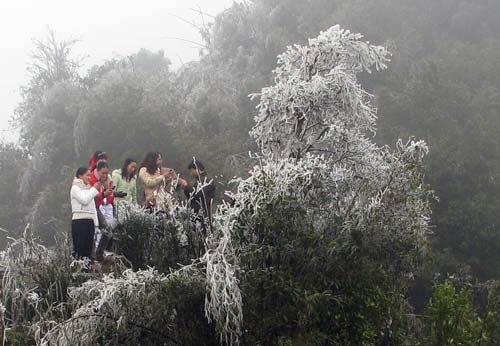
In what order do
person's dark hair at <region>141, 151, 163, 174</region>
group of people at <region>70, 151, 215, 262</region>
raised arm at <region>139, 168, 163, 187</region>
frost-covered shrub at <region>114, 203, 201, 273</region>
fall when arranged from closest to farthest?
group of people at <region>70, 151, 215, 262</region> → frost-covered shrub at <region>114, 203, 201, 273</region> → raised arm at <region>139, 168, 163, 187</region> → person's dark hair at <region>141, 151, 163, 174</region>

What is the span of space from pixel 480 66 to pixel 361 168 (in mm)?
16707

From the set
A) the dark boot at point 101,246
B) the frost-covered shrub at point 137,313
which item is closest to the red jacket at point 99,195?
the dark boot at point 101,246

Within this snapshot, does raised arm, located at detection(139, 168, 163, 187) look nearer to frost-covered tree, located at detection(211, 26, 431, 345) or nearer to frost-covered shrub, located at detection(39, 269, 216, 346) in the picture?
frost-covered tree, located at detection(211, 26, 431, 345)

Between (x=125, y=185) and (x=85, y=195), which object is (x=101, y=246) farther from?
(x=85, y=195)

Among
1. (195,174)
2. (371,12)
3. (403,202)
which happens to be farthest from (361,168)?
(371,12)

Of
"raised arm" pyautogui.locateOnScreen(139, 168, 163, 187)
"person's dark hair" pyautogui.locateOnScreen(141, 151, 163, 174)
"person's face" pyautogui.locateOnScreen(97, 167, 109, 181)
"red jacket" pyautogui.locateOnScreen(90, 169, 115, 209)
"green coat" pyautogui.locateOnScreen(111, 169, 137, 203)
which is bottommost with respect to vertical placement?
"red jacket" pyautogui.locateOnScreen(90, 169, 115, 209)

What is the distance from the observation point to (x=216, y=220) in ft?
24.9

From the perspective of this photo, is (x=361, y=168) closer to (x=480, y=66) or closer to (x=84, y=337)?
(x=84, y=337)

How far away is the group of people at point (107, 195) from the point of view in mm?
7941

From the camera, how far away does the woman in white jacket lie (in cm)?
781

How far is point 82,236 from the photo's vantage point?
314 inches

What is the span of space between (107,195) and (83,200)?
0.67 meters

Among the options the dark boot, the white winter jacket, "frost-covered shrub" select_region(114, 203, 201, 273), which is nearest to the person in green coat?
"frost-covered shrub" select_region(114, 203, 201, 273)

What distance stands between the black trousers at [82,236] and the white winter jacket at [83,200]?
2.7 inches
